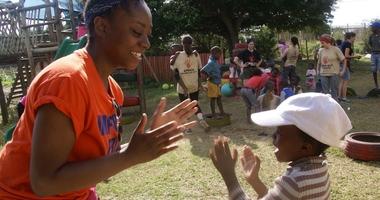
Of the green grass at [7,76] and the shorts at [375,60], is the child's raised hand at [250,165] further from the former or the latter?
the green grass at [7,76]

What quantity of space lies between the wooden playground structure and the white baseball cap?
7.94 meters

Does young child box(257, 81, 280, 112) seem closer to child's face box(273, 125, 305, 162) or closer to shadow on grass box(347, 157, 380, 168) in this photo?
shadow on grass box(347, 157, 380, 168)

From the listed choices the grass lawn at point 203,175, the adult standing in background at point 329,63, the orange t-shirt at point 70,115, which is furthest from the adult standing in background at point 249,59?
the orange t-shirt at point 70,115

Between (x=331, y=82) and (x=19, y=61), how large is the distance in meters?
7.89

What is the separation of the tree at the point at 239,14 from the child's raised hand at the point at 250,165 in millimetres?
15977

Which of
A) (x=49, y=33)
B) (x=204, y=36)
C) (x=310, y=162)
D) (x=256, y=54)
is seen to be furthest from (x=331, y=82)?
(x=204, y=36)

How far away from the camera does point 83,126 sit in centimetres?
139

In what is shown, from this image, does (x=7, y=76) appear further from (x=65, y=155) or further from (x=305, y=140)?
(x=65, y=155)

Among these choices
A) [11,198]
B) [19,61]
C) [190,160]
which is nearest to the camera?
[11,198]

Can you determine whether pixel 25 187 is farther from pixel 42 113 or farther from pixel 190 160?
pixel 190 160

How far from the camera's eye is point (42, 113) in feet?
4.22

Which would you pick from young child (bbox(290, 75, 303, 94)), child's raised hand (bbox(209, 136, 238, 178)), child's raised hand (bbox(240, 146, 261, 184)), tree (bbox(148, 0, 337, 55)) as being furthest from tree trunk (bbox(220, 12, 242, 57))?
child's raised hand (bbox(209, 136, 238, 178))

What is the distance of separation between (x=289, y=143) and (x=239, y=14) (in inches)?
709

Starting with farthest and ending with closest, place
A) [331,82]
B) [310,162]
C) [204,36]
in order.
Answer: [204,36] < [331,82] < [310,162]
